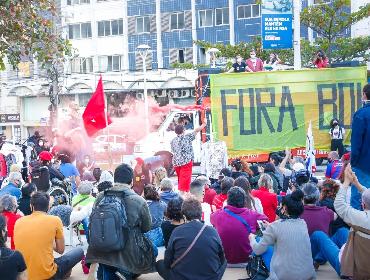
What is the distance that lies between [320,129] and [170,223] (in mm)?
8119

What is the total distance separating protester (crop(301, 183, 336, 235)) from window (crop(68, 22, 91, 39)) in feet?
158

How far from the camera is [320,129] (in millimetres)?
16156

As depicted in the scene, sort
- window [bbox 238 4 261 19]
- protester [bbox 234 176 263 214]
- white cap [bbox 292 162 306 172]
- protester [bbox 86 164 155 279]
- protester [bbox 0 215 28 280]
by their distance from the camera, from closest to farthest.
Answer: protester [bbox 0 215 28 280]
protester [bbox 86 164 155 279]
protester [bbox 234 176 263 214]
white cap [bbox 292 162 306 172]
window [bbox 238 4 261 19]

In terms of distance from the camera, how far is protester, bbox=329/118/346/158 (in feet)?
52.0

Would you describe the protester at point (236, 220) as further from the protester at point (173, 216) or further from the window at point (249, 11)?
the window at point (249, 11)

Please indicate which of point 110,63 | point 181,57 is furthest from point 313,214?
point 110,63

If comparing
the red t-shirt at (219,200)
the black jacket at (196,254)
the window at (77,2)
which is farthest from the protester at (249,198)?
the window at (77,2)

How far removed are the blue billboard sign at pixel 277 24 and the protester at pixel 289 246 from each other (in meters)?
11.5

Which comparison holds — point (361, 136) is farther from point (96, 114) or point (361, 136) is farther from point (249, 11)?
point (249, 11)

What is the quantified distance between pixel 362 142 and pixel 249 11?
135ft

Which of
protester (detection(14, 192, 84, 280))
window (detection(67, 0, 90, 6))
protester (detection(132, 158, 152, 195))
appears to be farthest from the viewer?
window (detection(67, 0, 90, 6))

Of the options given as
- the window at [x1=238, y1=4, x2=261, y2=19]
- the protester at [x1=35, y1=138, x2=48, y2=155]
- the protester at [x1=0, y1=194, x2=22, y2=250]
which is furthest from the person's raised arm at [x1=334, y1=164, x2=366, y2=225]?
the window at [x1=238, y1=4, x2=261, y2=19]

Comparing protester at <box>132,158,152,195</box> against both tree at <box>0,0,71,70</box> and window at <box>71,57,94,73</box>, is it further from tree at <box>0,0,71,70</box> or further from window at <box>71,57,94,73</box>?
window at <box>71,57,94,73</box>

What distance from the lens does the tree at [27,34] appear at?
12000mm
